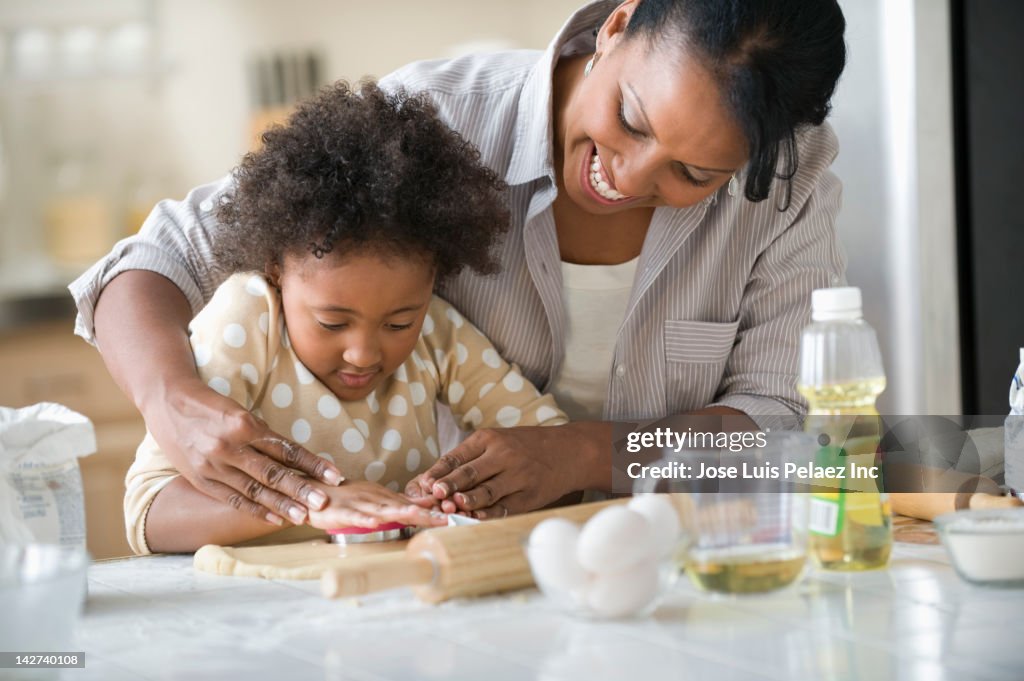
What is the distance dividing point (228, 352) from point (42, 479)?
0.36m

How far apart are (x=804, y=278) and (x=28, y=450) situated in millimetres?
993

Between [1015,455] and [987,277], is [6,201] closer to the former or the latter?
[987,277]

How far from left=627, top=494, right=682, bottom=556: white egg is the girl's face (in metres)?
0.46

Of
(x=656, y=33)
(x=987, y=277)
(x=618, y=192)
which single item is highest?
(x=656, y=33)

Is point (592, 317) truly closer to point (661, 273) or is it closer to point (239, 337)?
point (661, 273)

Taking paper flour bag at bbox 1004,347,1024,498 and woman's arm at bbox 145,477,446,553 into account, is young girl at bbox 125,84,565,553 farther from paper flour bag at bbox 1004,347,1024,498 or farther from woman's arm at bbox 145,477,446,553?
paper flour bag at bbox 1004,347,1024,498

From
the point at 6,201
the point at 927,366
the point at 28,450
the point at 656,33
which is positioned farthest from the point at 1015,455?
the point at 6,201

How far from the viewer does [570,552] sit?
2.78 ft

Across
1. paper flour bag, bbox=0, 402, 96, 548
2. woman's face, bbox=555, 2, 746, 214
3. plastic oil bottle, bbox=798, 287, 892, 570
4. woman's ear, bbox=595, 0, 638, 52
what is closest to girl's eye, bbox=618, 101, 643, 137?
woman's face, bbox=555, 2, 746, 214

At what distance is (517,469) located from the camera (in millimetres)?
1260

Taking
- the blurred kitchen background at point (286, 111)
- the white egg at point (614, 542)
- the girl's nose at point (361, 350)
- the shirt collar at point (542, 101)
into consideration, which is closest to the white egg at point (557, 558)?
the white egg at point (614, 542)

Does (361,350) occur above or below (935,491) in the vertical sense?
above

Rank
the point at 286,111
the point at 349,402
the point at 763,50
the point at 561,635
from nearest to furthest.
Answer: the point at 561,635, the point at 763,50, the point at 349,402, the point at 286,111

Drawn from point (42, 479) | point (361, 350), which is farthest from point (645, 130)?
point (42, 479)
